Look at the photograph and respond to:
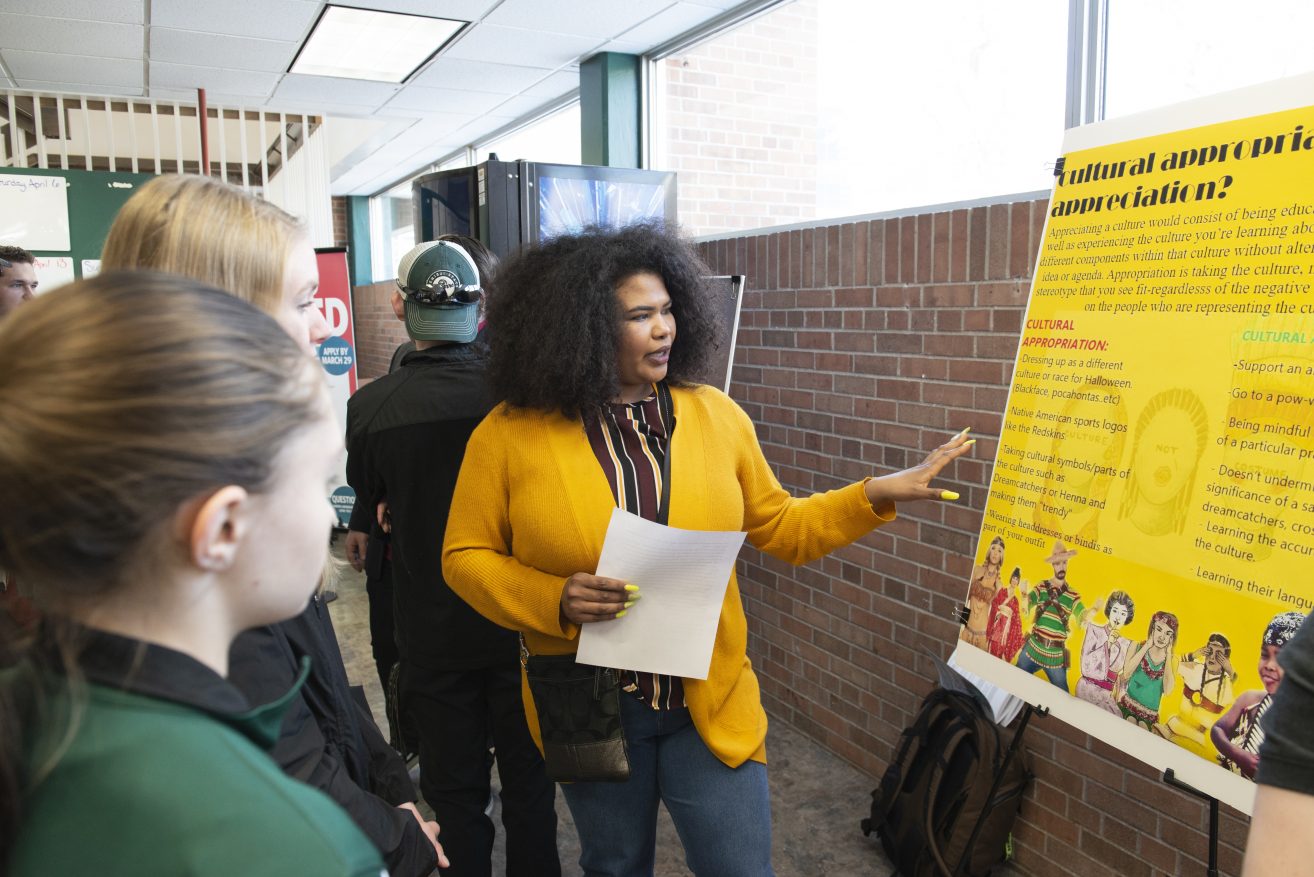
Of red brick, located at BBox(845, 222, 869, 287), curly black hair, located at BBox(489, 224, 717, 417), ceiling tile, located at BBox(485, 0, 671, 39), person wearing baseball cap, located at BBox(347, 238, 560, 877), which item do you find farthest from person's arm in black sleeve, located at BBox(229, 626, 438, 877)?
ceiling tile, located at BBox(485, 0, 671, 39)

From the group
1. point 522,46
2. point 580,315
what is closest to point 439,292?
point 580,315

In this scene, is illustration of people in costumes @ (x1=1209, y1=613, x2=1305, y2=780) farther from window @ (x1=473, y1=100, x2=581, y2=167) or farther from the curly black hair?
window @ (x1=473, y1=100, x2=581, y2=167)

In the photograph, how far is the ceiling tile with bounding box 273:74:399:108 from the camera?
5.45 meters

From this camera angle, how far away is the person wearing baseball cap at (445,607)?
79.8 inches

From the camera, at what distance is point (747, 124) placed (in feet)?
14.0

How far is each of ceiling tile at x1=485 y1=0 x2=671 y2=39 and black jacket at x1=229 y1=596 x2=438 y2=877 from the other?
342 centimetres

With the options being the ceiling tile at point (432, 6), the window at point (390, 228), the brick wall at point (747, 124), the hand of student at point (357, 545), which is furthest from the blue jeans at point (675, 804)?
the window at point (390, 228)

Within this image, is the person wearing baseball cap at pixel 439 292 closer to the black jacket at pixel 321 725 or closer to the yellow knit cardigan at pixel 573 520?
the yellow knit cardigan at pixel 573 520

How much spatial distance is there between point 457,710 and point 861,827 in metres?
1.31

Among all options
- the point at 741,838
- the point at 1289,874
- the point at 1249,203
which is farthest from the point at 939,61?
the point at 1289,874

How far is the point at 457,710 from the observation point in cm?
206

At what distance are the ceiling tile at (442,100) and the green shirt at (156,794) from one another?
5.64 metres

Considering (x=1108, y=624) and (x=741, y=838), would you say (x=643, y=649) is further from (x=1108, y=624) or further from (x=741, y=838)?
(x=1108, y=624)

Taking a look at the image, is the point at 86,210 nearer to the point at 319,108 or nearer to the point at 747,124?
the point at 319,108
